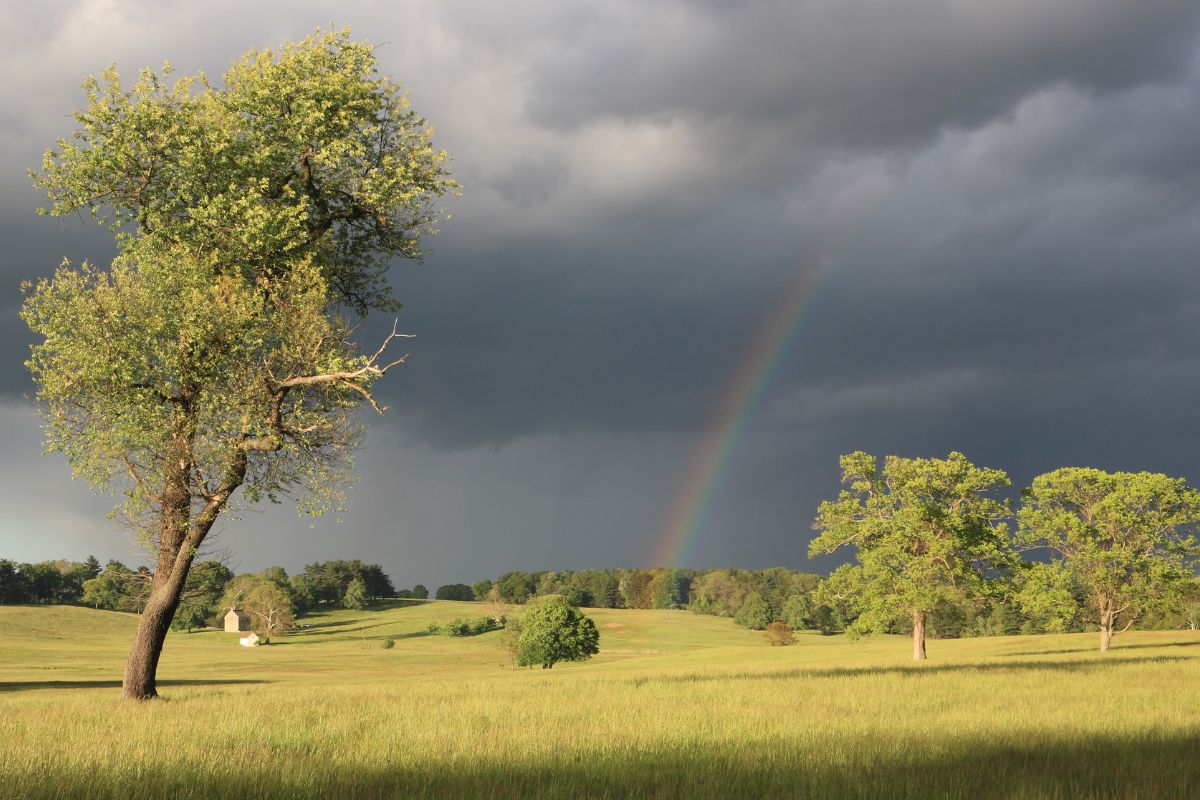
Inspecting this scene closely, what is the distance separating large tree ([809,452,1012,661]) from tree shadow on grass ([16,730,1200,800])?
158ft

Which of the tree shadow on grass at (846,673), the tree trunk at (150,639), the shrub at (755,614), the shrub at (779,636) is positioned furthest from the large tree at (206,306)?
the shrub at (755,614)

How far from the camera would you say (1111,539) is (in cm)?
6384

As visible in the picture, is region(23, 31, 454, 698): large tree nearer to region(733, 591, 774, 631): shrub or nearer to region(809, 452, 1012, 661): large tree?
region(809, 452, 1012, 661): large tree

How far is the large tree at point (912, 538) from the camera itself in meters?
57.0

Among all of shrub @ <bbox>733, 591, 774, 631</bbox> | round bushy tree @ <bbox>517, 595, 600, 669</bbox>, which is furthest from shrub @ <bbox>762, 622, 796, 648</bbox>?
round bushy tree @ <bbox>517, 595, 600, 669</bbox>

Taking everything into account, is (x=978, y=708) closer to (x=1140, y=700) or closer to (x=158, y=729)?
(x=1140, y=700)

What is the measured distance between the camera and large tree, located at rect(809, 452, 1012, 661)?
5703 centimetres

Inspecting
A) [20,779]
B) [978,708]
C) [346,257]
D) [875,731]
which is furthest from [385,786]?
[346,257]

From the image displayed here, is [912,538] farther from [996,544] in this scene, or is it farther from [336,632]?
[336,632]

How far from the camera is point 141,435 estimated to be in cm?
2188

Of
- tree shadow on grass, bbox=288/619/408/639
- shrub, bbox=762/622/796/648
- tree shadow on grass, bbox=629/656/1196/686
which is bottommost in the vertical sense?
tree shadow on grass, bbox=288/619/408/639

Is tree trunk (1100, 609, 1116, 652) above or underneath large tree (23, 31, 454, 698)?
underneath

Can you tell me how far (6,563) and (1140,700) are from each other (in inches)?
8295

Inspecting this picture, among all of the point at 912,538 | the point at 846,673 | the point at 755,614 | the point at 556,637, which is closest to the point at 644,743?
the point at 846,673
